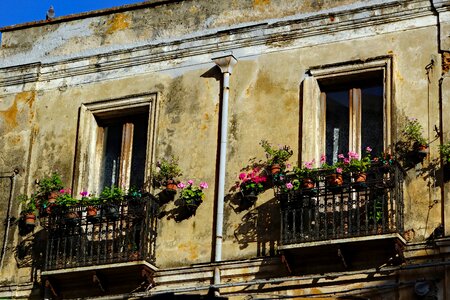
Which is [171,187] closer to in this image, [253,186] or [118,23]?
[253,186]

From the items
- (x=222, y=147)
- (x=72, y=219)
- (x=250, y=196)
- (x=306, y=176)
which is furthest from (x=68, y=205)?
(x=306, y=176)

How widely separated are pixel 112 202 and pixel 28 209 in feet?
5.51

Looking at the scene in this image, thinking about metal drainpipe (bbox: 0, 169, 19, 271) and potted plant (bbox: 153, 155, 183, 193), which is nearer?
potted plant (bbox: 153, 155, 183, 193)

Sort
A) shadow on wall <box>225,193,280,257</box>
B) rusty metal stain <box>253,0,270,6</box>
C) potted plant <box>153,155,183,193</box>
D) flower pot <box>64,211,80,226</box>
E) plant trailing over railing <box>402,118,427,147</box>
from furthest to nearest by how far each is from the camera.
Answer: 1. rusty metal stain <box>253,0,270,6</box>
2. flower pot <box>64,211,80,226</box>
3. potted plant <box>153,155,183,193</box>
4. shadow on wall <box>225,193,280,257</box>
5. plant trailing over railing <box>402,118,427,147</box>

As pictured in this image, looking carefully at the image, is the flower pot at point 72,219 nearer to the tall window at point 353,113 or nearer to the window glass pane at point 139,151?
the window glass pane at point 139,151

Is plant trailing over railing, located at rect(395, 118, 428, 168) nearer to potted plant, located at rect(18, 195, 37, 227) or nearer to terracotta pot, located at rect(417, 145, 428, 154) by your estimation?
terracotta pot, located at rect(417, 145, 428, 154)

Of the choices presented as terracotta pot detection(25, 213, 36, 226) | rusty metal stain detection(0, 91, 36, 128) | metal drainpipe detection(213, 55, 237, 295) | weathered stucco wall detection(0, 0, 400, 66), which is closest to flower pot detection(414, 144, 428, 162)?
weathered stucco wall detection(0, 0, 400, 66)

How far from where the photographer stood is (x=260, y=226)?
19.0 m

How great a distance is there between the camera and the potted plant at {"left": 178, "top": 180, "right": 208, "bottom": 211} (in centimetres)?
1948

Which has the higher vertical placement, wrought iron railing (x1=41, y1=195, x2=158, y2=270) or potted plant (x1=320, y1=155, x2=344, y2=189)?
potted plant (x1=320, y1=155, x2=344, y2=189)

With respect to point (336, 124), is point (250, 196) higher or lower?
lower

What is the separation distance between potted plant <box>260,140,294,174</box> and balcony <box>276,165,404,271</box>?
1.67 feet

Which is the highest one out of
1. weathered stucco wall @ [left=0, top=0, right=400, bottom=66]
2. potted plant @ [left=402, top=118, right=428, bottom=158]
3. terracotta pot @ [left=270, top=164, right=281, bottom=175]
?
weathered stucco wall @ [left=0, top=0, right=400, bottom=66]

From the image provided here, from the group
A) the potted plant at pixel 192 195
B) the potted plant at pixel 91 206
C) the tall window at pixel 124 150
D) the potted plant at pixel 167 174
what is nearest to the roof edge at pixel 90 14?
the tall window at pixel 124 150
